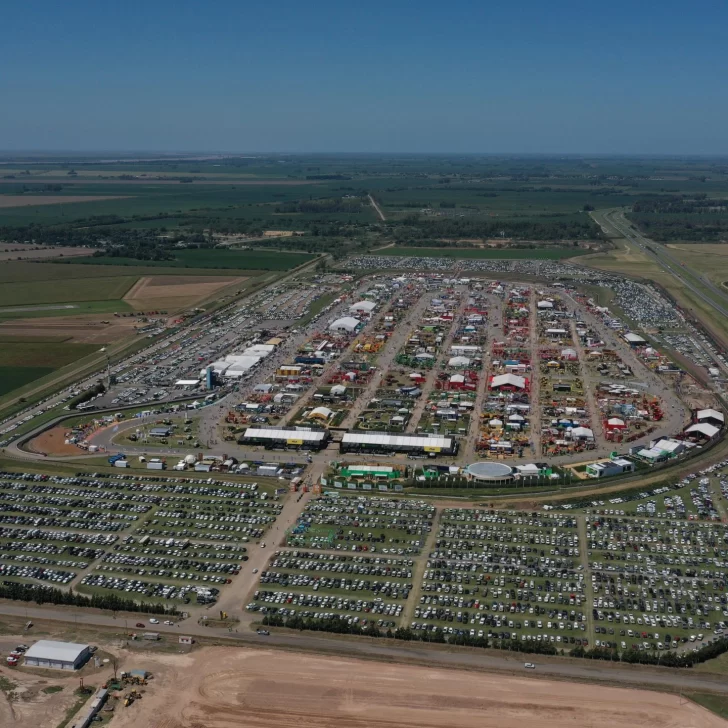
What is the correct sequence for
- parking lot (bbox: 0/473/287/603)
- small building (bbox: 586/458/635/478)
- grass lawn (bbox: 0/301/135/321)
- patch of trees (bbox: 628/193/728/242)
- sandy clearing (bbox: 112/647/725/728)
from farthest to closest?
patch of trees (bbox: 628/193/728/242) < grass lawn (bbox: 0/301/135/321) < small building (bbox: 586/458/635/478) < parking lot (bbox: 0/473/287/603) < sandy clearing (bbox: 112/647/725/728)

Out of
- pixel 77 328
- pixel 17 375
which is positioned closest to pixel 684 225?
pixel 77 328

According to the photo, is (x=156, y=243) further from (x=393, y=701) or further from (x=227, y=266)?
(x=393, y=701)

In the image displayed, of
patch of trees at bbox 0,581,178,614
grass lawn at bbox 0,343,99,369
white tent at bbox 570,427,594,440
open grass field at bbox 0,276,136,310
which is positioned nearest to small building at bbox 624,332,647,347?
white tent at bbox 570,427,594,440

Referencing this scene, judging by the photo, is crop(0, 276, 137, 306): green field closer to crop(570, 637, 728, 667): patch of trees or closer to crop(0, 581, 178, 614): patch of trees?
crop(0, 581, 178, 614): patch of trees

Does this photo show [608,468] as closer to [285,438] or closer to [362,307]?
[285,438]

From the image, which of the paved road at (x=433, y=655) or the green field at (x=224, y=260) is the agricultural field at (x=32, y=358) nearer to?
the paved road at (x=433, y=655)

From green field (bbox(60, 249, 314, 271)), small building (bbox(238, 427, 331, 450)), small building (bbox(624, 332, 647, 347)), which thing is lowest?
small building (bbox(238, 427, 331, 450))

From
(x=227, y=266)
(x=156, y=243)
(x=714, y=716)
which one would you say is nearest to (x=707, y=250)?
(x=227, y=266)
